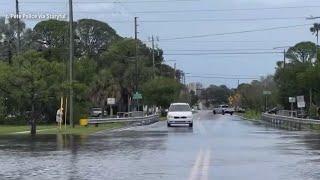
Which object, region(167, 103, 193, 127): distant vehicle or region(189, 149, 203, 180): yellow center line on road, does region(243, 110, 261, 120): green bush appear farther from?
region(189, 149, 203, 180): yellow center line on road

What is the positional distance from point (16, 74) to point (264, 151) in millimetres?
17566

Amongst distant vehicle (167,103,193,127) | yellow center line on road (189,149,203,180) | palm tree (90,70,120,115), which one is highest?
palm tree (90,70,120,115)

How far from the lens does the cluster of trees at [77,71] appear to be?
120ft

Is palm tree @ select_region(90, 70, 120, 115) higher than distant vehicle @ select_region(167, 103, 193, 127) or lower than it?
higher

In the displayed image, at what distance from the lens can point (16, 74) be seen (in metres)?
35.6

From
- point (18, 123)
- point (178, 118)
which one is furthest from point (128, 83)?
point (178, 118)

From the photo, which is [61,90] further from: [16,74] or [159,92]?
[159,92]

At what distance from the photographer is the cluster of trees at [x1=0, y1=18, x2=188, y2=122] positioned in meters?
36.5

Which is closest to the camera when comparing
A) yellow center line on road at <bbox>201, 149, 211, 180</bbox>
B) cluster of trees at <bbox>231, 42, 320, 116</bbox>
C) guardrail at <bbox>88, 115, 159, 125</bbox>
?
yellow center line on road at <bbox>201, 149, 211, 180</bbox>

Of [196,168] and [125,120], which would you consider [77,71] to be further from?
[196,168]

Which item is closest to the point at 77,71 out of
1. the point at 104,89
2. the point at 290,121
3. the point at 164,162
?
the point at 104,89

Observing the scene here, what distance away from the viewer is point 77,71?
68438mm

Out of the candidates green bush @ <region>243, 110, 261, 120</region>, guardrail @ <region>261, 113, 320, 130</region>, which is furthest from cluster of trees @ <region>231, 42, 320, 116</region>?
guardrail @ <region>261, 113, 320, 130</region>

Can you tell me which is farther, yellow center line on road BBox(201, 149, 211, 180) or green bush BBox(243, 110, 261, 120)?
green bush BBox(243, 110, 261, 120)
